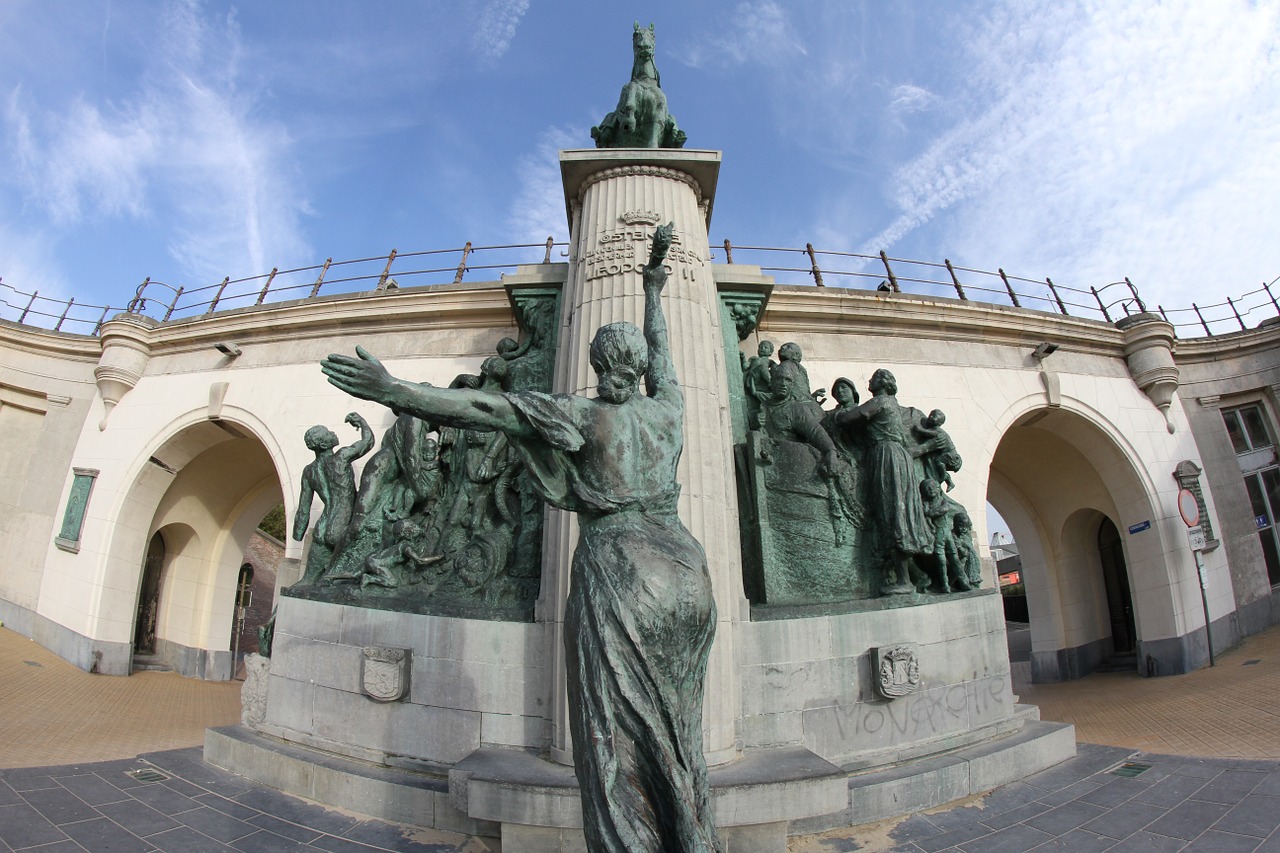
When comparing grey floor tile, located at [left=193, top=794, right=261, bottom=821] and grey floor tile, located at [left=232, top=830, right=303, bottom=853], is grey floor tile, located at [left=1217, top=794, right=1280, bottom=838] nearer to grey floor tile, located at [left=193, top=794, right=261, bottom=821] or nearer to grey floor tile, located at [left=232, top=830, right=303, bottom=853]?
grey floor tile, located at [left=232, top=830, right=303, bottom=853]

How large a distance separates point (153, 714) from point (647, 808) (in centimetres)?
889

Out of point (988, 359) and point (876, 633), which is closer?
point (876, 633)

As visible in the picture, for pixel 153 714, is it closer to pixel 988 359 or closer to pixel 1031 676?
pixel 988 359

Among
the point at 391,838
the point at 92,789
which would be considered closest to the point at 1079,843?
the point at 391,838

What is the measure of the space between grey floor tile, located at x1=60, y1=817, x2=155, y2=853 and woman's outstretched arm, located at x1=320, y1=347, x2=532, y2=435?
11.4ft

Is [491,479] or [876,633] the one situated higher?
[491,479]

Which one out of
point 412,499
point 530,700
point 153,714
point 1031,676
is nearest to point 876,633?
point 530,700

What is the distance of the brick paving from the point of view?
367 cm

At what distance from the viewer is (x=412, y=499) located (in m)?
5.99

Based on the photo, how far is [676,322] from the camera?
498 centimetres

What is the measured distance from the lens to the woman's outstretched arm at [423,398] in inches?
79.0

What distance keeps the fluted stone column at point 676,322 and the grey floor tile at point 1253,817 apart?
2.97 m

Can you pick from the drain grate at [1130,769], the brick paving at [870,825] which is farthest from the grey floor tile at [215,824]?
the drain grate at [1130,769]

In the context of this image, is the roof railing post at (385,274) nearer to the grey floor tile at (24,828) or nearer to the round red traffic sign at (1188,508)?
the grey floor tile at (24,828)
